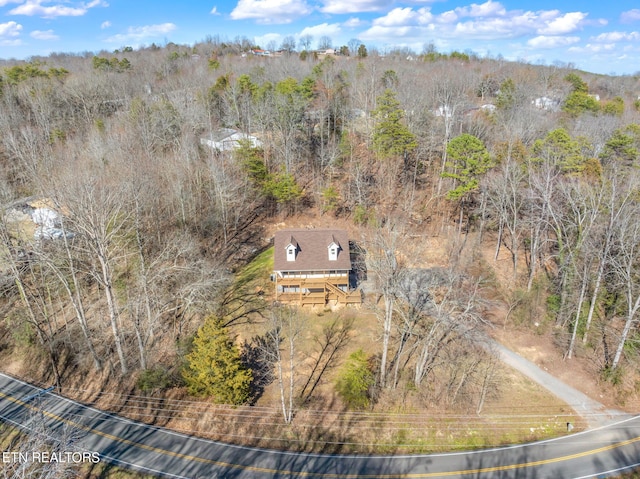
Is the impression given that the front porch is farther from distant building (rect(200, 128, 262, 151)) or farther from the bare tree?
distant building (rect(200, 128, 262, 151))

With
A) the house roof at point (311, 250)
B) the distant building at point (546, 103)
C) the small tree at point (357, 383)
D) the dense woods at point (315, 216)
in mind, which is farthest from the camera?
the distant building at point (546, 103)

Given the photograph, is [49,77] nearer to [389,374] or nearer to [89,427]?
[89,427]

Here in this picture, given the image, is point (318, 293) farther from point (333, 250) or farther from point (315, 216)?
point (315, 216)

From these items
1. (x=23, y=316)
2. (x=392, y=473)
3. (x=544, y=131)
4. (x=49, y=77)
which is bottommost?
(x=392, y=473)

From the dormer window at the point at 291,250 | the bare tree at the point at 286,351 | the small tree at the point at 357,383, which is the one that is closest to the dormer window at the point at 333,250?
the dormer window at the point at 291,250

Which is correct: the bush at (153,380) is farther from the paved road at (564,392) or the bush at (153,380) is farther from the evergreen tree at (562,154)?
the evergreen tree at (562,154)

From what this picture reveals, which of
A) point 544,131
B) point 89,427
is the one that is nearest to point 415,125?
point 544,131

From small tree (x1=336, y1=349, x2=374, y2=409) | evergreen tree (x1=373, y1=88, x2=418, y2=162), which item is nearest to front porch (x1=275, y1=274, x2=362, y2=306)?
small tree (x1=336, y1=349, x2=374, y2=409)
